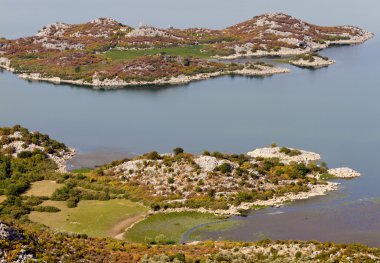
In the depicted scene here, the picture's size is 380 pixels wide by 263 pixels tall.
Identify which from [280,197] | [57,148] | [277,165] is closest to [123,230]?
[280,197]

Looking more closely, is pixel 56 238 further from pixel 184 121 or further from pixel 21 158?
pixel 184 121

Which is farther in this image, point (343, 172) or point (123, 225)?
point (343, 172)

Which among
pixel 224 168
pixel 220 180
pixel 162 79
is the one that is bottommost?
pixel 220 180

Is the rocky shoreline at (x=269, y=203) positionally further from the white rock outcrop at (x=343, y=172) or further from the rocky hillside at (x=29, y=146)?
the rocky hillside at (x=29, y=146)

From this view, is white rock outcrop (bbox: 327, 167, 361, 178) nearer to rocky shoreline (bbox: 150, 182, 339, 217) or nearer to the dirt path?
rocky shoreline (bbox: 150, 182, 339, 217)

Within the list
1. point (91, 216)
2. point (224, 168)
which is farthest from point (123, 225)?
point (224, 168)

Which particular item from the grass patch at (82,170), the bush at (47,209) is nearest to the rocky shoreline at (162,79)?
the grass patch at (82,170)

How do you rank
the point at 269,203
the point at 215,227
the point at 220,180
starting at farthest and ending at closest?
the point at 220,180 < the point at 269,203 < the point at 215,227

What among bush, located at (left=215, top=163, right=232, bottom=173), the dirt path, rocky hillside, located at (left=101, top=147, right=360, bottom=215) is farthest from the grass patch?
bush, located at (left=215, top=163, right=232, bottom=173)

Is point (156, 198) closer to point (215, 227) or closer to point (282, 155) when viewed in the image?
point (215, 227)
